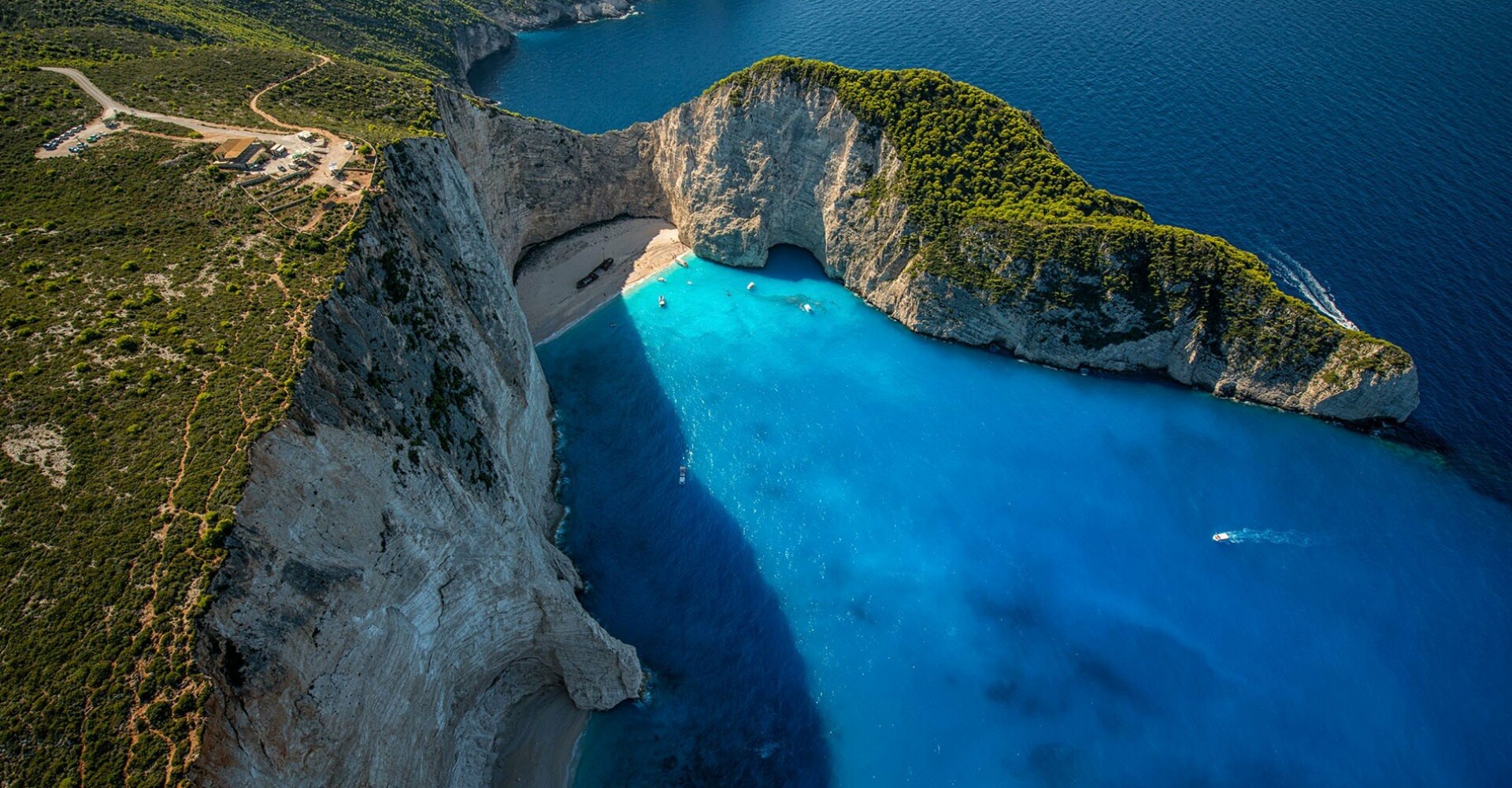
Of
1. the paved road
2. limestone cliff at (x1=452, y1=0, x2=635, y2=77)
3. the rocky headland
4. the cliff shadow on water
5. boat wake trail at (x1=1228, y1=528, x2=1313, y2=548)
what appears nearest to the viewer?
the rocky headland

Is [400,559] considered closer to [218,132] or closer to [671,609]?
[671,609]

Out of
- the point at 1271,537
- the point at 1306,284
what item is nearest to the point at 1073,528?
the point at 1271,537

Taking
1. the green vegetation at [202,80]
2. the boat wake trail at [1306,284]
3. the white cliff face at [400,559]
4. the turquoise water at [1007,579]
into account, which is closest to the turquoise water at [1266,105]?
the boat wake trail at [1306,284]

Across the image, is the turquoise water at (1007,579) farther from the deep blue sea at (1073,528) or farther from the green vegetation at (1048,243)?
the green vegetation at (1048,243)

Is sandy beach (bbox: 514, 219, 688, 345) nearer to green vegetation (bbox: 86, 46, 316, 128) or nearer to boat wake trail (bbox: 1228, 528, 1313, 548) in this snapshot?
green vegetation (bbox: 86, 46, 316, 128)

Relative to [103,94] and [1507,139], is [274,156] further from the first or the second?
[1507,139]

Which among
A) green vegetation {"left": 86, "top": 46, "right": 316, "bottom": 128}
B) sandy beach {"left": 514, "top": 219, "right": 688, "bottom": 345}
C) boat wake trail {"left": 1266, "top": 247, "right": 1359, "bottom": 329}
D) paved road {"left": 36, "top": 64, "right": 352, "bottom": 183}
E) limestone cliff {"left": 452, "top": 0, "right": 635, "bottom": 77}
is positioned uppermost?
green vegetation {"left": 86, "top": 46, "right": 316, "bottom": 128}

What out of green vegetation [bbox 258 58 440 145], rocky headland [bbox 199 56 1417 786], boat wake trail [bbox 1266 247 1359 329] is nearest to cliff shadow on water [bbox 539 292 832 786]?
rocky headland [bbox 199 56 1417 786]
